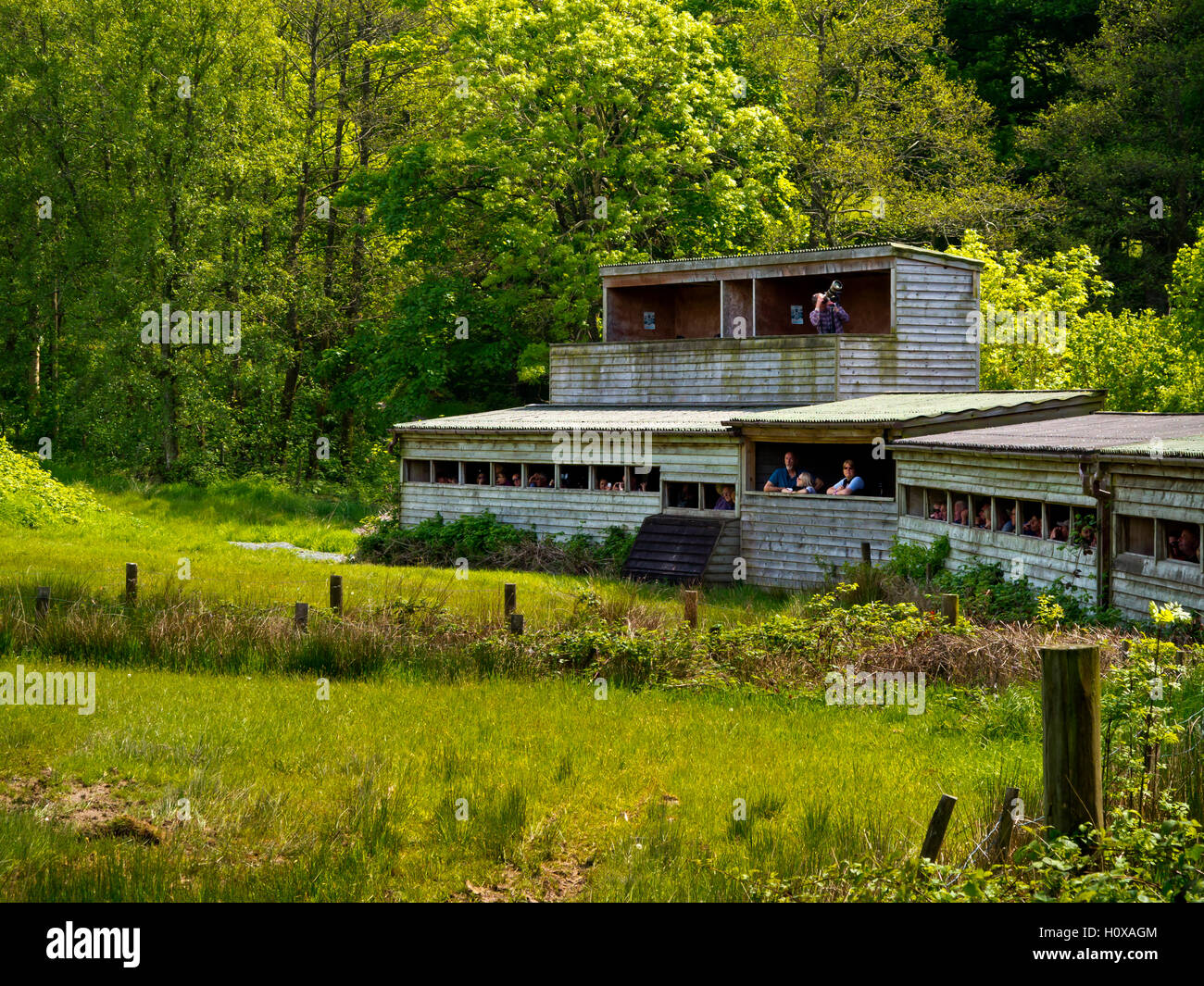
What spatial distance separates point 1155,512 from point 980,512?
573cm

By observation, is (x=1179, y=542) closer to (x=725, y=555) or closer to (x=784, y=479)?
(x=784, y=479)

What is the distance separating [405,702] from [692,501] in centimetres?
1481

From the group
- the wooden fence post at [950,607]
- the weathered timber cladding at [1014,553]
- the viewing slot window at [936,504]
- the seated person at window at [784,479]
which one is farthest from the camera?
the seated person at window at [784,479]

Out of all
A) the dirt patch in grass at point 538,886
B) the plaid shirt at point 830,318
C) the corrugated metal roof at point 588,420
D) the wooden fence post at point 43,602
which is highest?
the plaid shirt at point 830,318

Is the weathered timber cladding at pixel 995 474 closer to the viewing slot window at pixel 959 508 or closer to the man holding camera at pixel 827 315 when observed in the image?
the viewing slot window at pixel 959 508

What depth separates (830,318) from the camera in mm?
33156

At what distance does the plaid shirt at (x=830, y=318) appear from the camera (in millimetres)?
32938

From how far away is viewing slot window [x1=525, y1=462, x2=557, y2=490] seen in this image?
1257 inches

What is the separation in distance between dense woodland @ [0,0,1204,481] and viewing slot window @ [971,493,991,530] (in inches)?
603

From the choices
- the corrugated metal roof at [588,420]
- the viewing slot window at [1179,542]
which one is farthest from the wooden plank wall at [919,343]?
the viewing slot window at [1179,542]

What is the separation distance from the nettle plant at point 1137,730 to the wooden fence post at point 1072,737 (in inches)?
38.8

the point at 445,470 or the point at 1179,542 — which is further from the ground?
the point at 445,470

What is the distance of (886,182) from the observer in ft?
159

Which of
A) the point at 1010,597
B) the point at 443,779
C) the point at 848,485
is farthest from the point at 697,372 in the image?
the point at 443,779
